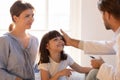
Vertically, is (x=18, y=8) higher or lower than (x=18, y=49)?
higher

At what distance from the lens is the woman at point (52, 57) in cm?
204

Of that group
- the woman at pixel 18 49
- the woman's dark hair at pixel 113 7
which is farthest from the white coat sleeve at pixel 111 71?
the woman at pixel 18 49

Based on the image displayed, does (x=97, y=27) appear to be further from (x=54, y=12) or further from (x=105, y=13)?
(x=105, y=13)

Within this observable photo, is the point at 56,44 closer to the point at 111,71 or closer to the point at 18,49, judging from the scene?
the point at 18,49

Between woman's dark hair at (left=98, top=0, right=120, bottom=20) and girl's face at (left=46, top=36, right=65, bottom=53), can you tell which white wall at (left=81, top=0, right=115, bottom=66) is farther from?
woman's dark hair at (left=98, top=0, right=120, bottom=20)

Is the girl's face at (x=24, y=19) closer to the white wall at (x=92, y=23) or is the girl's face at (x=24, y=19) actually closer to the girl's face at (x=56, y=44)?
the girl's face at (x=56, y=44)

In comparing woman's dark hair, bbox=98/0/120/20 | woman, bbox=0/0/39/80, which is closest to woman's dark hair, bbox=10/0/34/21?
woman, bbox=0/0/39/80

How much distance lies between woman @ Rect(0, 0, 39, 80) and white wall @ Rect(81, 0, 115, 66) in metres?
0.68

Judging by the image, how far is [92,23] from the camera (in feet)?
8.70

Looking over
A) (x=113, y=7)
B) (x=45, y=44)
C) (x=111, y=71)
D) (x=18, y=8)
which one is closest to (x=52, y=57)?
(x=45, y=44)

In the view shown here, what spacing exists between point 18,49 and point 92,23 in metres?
0.86

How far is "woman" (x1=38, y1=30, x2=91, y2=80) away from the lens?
204cm

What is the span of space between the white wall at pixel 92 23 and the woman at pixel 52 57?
591 mm

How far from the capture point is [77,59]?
2783 mm
